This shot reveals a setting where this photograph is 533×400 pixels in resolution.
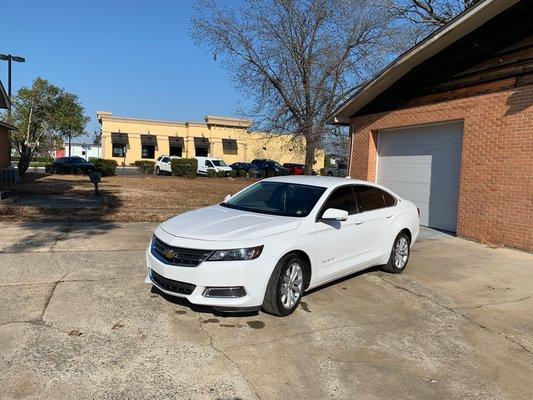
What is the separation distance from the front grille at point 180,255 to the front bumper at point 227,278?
57mm

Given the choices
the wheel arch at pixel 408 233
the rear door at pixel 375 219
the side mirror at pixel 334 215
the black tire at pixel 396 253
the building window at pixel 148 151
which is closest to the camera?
the side mirror at pixel 334 215

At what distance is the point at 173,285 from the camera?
486 centimetres

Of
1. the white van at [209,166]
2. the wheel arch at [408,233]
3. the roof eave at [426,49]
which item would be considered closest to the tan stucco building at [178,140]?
the white van at [209,166]

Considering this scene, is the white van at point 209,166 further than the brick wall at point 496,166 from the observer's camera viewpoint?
Yes

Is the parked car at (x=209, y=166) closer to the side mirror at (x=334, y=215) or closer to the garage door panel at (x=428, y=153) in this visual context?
the garage door panel at (x=428, y=153)

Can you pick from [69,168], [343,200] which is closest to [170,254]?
[343,200]

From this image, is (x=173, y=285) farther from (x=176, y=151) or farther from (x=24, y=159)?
(x=176, y=151)

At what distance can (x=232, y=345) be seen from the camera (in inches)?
171

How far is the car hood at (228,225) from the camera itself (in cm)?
489

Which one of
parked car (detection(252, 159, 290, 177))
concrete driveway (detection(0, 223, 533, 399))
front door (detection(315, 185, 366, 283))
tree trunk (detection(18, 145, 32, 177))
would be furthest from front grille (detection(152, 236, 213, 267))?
parked car (detection(252, 159, 290, 177))

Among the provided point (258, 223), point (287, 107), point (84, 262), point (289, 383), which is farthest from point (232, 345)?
point (287, 107)

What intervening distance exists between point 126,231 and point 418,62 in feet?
26.5

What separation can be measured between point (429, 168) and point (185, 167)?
2658 centimetres

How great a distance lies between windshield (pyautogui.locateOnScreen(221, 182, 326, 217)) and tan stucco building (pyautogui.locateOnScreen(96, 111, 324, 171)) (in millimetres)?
48566
